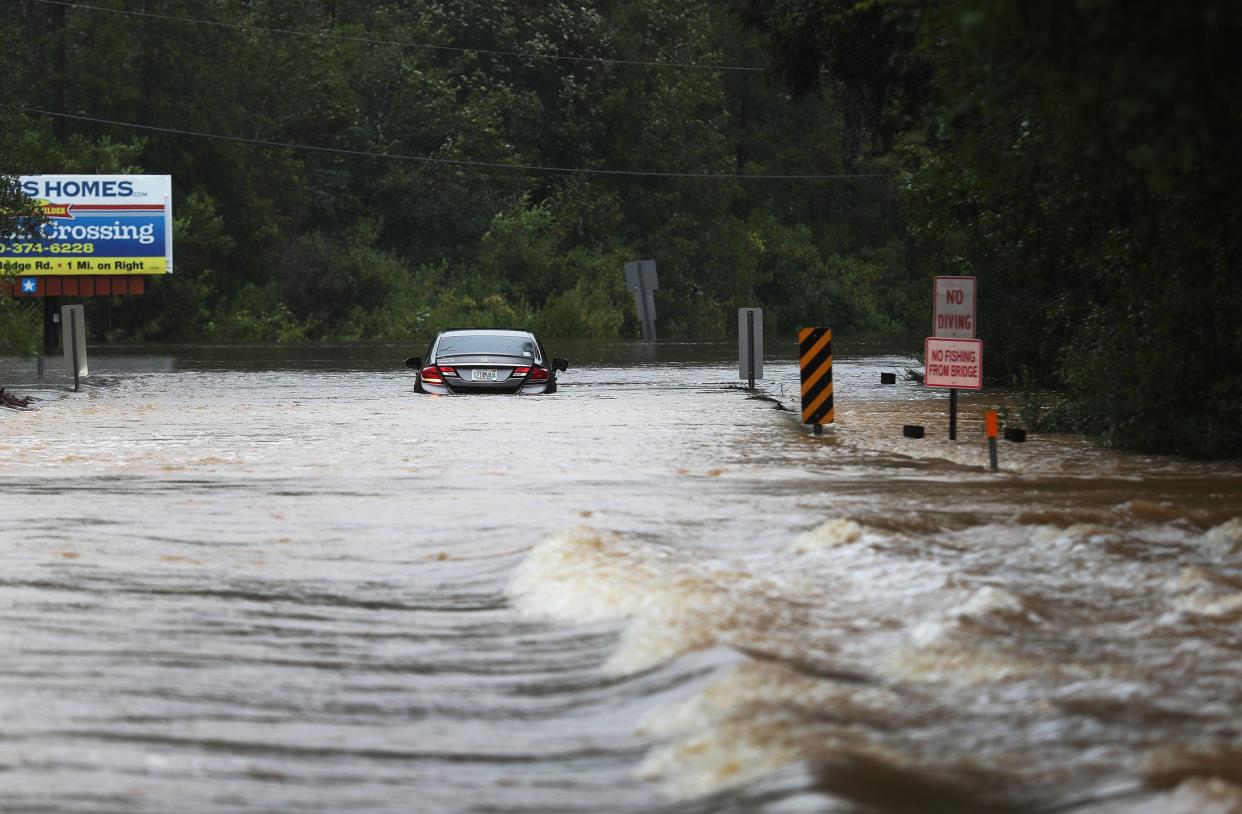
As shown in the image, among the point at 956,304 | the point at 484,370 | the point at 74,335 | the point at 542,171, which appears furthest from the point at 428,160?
the point at 956,304

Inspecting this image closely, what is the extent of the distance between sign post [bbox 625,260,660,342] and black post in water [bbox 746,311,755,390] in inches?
1418

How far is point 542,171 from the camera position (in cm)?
8812

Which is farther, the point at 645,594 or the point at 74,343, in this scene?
the point at 74,343

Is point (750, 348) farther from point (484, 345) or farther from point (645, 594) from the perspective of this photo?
point (645, 594)

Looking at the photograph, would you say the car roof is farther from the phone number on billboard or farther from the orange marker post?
the phone number on billboard

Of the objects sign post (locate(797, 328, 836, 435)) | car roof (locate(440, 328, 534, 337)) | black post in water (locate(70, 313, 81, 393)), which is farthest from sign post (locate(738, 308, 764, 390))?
black post in water (locate(70, 313, 81, 393))

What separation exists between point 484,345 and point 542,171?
55244 millimetres

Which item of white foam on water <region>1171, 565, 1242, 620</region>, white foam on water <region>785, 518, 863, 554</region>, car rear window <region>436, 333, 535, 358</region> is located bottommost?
white foam on water <region>1171, 565, 1242, 620</region>

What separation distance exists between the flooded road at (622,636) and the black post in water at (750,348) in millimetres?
15204

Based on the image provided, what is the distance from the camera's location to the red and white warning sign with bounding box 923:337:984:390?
21.3 metres

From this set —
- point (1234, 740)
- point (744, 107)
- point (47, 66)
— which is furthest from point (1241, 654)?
point (744, 107)

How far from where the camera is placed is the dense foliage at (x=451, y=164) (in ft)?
237

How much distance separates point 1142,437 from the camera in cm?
2083

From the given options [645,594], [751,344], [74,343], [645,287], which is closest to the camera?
[645,594]
